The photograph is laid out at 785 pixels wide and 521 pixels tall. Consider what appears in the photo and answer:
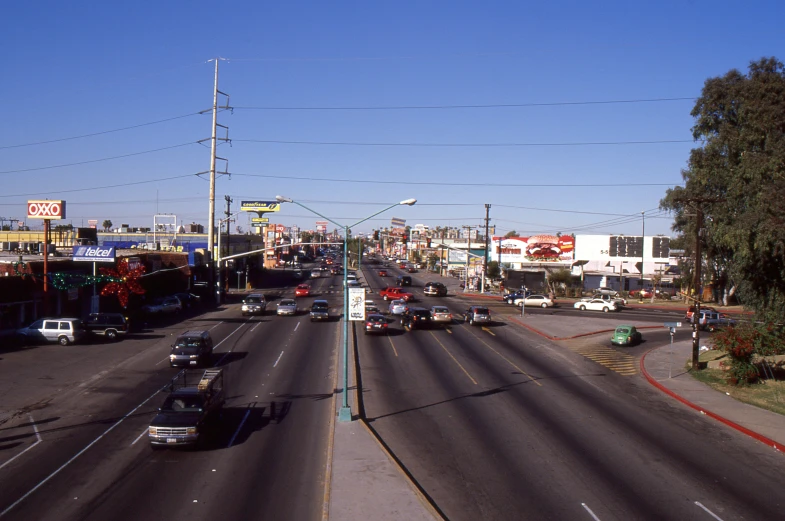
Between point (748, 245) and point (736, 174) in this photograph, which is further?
point (736, 174)

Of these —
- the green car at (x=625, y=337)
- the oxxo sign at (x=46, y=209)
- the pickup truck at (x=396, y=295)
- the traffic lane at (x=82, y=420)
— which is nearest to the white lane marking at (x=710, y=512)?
the traffic lane at (x=82, y=420)

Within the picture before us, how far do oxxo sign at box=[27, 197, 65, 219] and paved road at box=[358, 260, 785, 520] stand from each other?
29625mm

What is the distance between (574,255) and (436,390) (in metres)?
83.7

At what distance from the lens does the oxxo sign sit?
4719cm

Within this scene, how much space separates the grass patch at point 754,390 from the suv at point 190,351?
24.7 metres

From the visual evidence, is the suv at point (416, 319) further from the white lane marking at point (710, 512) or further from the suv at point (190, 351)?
the white lane marking at point (710, 512)

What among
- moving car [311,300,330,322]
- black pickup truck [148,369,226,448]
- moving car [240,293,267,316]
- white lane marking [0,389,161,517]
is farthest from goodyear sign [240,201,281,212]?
black pickup truck [148,369,226,448]

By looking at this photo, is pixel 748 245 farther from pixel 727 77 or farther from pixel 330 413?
pixel 330 413

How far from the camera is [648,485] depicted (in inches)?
624

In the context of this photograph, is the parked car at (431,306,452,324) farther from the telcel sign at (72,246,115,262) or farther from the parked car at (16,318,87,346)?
the parked car at (16,318,87,346)

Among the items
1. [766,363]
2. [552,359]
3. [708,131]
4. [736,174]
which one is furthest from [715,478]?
[708,131]

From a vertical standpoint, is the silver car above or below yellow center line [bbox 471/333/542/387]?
above

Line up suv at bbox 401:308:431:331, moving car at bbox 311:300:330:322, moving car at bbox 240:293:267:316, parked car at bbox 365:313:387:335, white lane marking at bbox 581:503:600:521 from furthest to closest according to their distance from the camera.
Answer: moving car at bbox 240:293:267:316 → moving car at bbox 311:300:330:322 → suv at bbox 401:308:431:331 → parked car at bbox 365:313:387:335 → white lane marking at bbox 581:503:600:521

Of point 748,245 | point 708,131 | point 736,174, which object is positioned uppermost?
point 708,131
